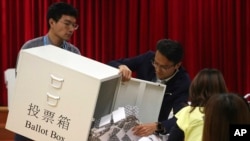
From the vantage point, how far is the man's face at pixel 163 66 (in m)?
2.11

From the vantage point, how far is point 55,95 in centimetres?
175

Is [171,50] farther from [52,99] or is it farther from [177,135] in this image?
[52,99]

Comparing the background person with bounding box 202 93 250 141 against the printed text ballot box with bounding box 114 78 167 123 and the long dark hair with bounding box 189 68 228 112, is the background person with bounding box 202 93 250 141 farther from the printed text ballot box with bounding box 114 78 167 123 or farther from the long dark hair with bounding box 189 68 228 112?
the printed text ballot box with bounding box 114 78 167 123

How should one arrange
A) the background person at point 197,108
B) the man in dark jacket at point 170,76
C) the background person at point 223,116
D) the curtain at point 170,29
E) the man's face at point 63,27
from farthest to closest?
1. the curtain at point 170,29
2. the man's face at point 63,27
3. the man in dark jacket at point 170,76
4. the background person at point 197,108
5. the background person at point 223,116

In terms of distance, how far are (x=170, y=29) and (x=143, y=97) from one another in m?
1.94

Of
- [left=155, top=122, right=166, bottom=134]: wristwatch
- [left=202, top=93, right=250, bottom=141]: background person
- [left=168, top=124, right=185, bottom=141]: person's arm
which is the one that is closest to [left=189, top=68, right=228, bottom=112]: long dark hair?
[left=168, top=124, right=185, bottom=141]: person's arm

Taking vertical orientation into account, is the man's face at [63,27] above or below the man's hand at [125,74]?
above

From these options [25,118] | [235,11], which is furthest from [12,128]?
[235,11]

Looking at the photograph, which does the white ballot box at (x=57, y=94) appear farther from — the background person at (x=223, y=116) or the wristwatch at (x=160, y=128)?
the background person at (x=223, y=116)

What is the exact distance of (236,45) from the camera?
3896mm

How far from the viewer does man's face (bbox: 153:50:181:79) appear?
211 cm

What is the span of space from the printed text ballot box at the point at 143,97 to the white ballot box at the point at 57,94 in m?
0.12

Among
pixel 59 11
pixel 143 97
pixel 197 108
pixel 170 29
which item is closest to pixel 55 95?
pixel 143 97

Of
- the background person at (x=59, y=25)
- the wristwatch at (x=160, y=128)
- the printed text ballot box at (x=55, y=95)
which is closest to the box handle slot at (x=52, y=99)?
the printed text ballot box at (x=55, y=95)
